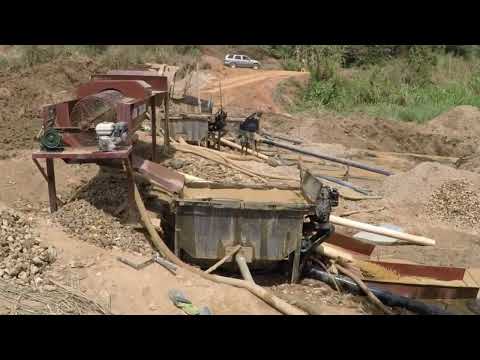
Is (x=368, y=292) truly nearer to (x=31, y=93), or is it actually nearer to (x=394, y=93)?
(x=31, y=93)

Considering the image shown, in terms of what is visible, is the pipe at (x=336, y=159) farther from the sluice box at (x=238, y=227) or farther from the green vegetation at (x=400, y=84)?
the green vegetation at (x=400, y=84)

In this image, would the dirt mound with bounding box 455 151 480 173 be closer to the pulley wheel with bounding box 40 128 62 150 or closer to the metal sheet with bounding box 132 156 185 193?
the metal sheet with bounding box 132 156 185 193

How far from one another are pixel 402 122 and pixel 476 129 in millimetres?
2886

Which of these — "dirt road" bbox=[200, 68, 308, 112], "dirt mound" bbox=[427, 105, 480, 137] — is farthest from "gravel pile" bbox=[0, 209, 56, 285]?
"dirt mound" bbox=[427, 105, 480, 137]

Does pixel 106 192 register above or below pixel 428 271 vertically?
above

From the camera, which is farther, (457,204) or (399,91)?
(399,91)

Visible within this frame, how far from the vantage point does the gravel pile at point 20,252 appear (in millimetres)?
4691

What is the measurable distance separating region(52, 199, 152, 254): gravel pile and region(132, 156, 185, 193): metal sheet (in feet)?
2.62

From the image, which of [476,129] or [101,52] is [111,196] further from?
[101,52]

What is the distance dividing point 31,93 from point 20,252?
1012cm

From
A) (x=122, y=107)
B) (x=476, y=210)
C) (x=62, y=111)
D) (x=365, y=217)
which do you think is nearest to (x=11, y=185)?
(x=62, y=111)

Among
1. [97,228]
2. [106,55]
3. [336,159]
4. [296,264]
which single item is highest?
[106,55]

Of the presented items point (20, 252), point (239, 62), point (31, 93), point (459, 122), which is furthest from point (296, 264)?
point (239, 62)

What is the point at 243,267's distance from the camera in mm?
5711
